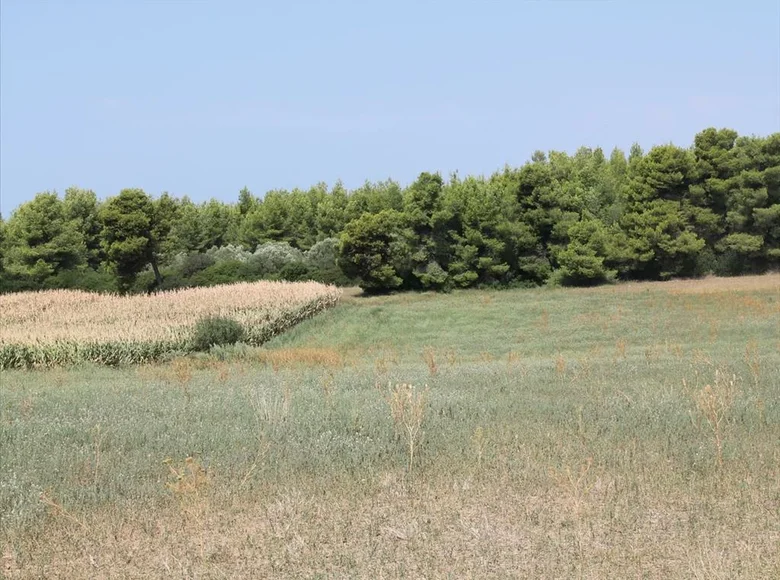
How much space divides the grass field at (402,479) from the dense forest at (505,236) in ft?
104

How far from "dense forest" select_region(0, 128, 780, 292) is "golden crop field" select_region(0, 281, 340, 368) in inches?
354

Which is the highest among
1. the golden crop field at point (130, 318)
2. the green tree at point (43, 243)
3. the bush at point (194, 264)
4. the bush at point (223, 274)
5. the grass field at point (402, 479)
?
the green tree at point (43, 243)

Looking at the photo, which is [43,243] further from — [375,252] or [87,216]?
[375,252]

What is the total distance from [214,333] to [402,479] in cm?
1883

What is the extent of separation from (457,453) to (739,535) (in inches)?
113

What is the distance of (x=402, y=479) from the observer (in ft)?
22.5

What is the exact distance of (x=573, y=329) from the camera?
29109 millimetres

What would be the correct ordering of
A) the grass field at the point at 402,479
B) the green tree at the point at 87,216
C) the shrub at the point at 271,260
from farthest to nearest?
the green tree at the point at 87,216 < the shrub at the point at 271,260 < the grass field at the point at 402,479

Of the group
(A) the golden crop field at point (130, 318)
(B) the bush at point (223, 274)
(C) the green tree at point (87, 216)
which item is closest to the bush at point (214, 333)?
(A) the golden crop field at point (130, 318)

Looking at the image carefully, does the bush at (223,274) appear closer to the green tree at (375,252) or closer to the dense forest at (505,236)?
the dense forest at (505,236)

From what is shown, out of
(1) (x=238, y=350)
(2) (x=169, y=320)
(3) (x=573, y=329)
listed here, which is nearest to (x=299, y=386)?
(1) (x=238, y=350)

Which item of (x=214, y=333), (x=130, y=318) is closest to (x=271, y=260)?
(x=130, y=318)

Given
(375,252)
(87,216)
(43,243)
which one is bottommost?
(375,252)

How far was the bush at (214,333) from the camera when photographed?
24.3 m
